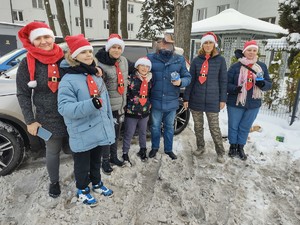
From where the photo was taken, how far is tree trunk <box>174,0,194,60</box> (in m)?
5.36

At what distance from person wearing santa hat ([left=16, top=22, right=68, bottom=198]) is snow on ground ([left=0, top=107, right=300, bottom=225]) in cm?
86

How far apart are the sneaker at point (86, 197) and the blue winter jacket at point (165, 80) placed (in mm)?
1500

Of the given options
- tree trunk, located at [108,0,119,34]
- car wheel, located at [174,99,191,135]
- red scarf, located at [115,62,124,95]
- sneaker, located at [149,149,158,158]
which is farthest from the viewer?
tree trunk, located at [108,0,119,34]

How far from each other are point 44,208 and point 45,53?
1.64 m

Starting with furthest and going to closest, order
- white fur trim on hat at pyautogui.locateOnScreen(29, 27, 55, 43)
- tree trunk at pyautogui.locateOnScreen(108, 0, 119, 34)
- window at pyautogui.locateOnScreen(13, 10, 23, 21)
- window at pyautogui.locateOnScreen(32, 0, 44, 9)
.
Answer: window at pyautogui.locateOnScreen(32, 0, 44, 9), window at pyautogui.locateOnScreen(13, 10, 23, 21), tree trunk at pyautogui.locateOnScreen(108, 0, 119, 34), white fur trim on hat at pyautogui.locateOnScreen(29, 27, 55, 43)

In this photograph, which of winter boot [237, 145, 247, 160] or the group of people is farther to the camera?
winter boot [237, 145, 247, 160]

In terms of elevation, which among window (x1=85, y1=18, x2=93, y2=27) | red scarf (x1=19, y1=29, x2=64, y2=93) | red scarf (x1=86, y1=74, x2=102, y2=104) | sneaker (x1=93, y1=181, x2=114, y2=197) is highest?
window (x1=85, y1=18, x2=93, y2=27)

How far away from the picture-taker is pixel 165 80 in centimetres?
337

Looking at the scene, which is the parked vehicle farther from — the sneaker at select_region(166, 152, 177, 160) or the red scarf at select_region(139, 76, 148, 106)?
the sneaker at select_region(166, 152, 177, 160)

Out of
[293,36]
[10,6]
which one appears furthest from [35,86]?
[10,6]

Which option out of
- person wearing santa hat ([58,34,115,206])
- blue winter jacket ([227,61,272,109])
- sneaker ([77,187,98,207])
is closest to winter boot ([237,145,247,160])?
blue winter jacket ([227,61,272,109])

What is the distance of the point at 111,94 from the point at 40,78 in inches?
35.3

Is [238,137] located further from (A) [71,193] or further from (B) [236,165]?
(A) [71,193]

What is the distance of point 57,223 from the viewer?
7.84 ft
